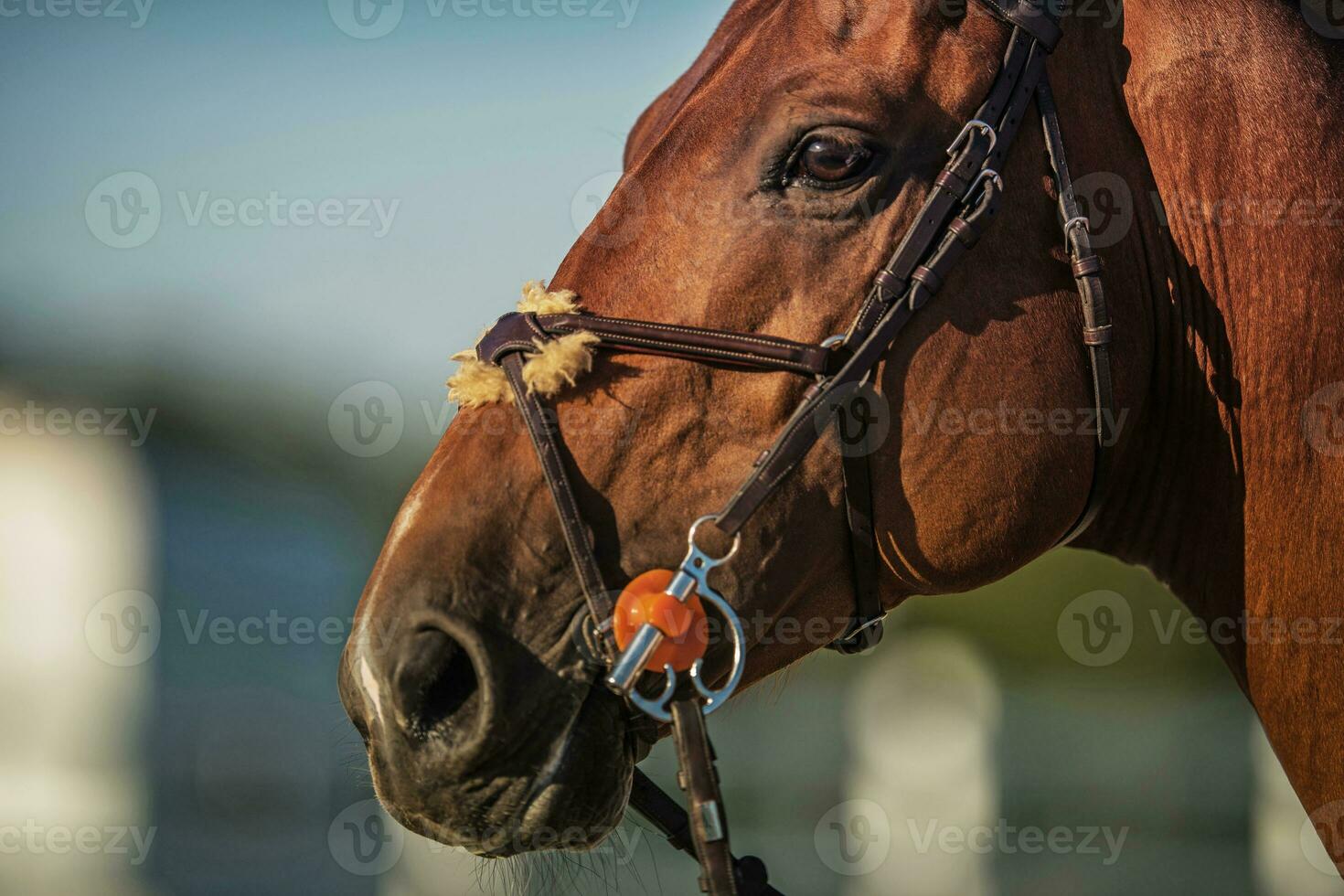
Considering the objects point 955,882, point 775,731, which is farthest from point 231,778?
point 955,882

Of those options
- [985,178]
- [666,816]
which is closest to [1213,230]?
[985,178]

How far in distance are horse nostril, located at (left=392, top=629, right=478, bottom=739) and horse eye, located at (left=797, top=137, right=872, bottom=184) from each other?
1246mm

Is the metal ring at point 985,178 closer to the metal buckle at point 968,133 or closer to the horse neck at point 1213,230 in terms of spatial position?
the metal buckle at point 968,133

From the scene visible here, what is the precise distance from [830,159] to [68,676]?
13.5 m

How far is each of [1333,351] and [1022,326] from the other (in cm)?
66

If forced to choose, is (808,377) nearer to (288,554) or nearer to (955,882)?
(955,882)

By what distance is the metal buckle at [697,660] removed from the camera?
218cm

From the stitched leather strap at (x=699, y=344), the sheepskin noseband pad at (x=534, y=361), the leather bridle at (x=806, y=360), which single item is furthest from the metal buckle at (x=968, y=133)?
the sheepskin noseband pad at (x=534, y=361)

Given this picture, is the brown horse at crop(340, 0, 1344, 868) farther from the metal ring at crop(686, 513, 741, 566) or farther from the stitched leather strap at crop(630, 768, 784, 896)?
the stitched leather strap at crop(630, 768, 784, 896)

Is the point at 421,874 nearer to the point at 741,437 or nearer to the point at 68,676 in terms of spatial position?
the point at 68,676

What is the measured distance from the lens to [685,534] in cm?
229

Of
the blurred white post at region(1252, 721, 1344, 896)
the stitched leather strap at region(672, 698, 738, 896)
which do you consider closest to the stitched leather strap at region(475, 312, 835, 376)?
the stitched leather strap at region(672, 698, 738, 896)

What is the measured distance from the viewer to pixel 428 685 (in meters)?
2.13

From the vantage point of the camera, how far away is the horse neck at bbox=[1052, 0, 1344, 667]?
2408mm
